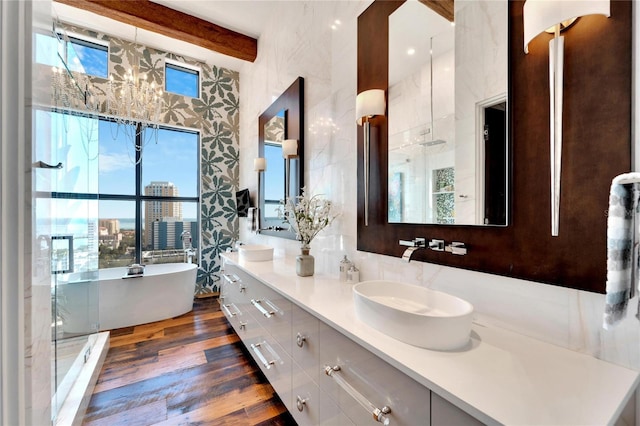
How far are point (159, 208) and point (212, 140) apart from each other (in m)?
1.29

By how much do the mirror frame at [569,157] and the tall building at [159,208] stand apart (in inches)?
153

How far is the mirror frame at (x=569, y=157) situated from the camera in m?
0.76

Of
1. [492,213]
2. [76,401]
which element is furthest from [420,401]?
[76,401]

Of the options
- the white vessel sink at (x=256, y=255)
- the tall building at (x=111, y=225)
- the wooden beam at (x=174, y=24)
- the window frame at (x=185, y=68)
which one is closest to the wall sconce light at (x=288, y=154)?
the white vessel sink at (x=256, y=255)

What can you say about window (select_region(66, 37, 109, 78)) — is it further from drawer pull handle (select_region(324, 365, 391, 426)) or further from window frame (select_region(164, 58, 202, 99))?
drawer pull handle (select_region(324, 365, 391, 426))

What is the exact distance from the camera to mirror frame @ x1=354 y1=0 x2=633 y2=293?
0.76m

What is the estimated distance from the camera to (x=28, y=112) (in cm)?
72

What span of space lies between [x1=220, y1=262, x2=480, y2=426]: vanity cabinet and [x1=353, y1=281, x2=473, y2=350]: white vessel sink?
0.11 m

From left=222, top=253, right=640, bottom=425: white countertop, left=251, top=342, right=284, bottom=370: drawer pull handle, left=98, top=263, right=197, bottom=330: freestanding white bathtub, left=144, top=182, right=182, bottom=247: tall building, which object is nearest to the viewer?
left=222, top=253, right=640, bottom=425: white countertop

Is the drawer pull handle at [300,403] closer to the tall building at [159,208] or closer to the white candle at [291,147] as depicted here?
the white candle at [291,147]

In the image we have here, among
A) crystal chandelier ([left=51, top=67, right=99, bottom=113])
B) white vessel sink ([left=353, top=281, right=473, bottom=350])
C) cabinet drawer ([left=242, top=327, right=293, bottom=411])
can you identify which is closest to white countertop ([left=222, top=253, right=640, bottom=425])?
white vessel sink ([left=353, top=281, right=473, bottom=350])

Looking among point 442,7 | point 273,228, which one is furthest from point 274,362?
point 442,7

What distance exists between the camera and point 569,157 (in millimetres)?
840

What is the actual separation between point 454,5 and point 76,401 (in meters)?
2.95
